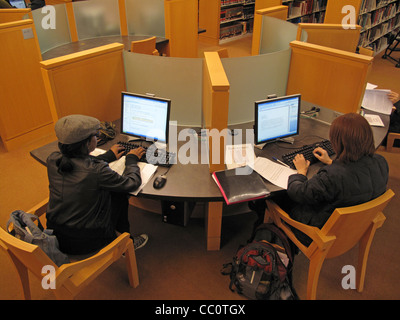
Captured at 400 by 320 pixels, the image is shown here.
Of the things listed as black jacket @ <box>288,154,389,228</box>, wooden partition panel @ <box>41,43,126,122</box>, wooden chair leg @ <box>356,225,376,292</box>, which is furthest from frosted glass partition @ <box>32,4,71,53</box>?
wooden chair leg @ <box>356,225,376,292</box>

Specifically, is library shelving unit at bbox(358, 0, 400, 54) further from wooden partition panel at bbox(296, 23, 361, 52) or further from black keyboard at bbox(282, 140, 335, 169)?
black keyboard at bbox(282, 140, 335, 169)

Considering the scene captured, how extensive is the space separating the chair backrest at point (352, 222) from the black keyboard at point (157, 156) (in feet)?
3.24

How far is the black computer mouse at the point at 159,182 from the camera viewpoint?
189cm

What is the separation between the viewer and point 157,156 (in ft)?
6.99

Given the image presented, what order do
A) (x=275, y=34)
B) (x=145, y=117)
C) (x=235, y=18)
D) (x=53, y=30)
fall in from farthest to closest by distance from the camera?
(x=235, y=18), (x=53, y=30), (x=275, y=34), (x=145, y=117)

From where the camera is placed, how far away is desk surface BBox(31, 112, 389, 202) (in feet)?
6.09

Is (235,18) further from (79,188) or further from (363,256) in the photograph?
(79,188)

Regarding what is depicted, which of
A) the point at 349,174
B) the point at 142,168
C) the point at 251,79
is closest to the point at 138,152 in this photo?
the point at 142,168

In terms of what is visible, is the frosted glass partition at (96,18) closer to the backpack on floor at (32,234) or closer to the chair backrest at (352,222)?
the backpack on floor at (32,234)

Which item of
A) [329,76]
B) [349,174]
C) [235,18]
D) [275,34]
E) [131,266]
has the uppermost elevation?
[275,34]

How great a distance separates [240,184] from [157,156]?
22.8 inches

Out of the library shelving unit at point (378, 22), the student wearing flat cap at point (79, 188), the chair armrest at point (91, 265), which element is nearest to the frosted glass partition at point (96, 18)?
the student wearing flat cap at point (79, 188)

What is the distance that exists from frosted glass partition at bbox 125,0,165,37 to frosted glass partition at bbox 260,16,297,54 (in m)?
1.62

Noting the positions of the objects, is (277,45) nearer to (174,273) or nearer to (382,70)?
(174,273)
